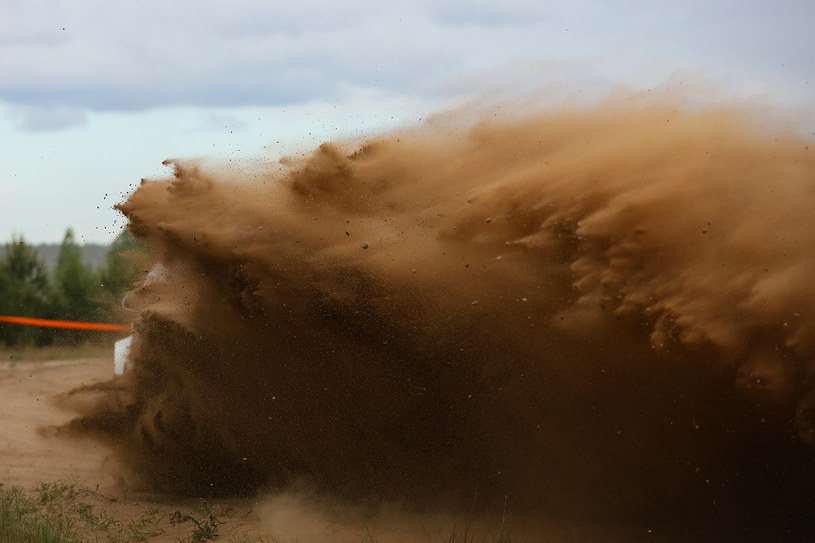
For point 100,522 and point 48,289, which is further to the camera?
point 48,289

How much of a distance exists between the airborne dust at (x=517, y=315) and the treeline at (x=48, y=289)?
17637 mm

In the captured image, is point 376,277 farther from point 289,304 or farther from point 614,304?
point 614,304

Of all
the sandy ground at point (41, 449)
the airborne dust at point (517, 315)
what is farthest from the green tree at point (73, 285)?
the airborne dust at point (517, 315)

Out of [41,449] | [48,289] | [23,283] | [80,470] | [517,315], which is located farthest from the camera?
[48,289]

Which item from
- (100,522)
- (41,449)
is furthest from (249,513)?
(41,449)

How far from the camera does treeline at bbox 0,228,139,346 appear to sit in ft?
78.9

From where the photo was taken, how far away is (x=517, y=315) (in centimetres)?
604

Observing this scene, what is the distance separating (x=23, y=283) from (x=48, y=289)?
0.80 m

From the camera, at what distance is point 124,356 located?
833 centimetres

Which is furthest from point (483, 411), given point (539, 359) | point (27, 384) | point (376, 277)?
point (27, 384)

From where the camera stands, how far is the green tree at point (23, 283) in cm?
2520

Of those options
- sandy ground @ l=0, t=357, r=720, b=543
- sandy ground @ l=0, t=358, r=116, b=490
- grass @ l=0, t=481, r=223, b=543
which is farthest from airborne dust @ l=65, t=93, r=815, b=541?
sandy ground @ l=0, t=358, r=116, b=490

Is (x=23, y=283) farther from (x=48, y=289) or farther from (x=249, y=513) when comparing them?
(x=249, y=513)

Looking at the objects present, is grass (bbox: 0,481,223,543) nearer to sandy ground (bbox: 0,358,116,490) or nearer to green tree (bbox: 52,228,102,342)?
sandy ground (bbox: 0,358,116,490)
